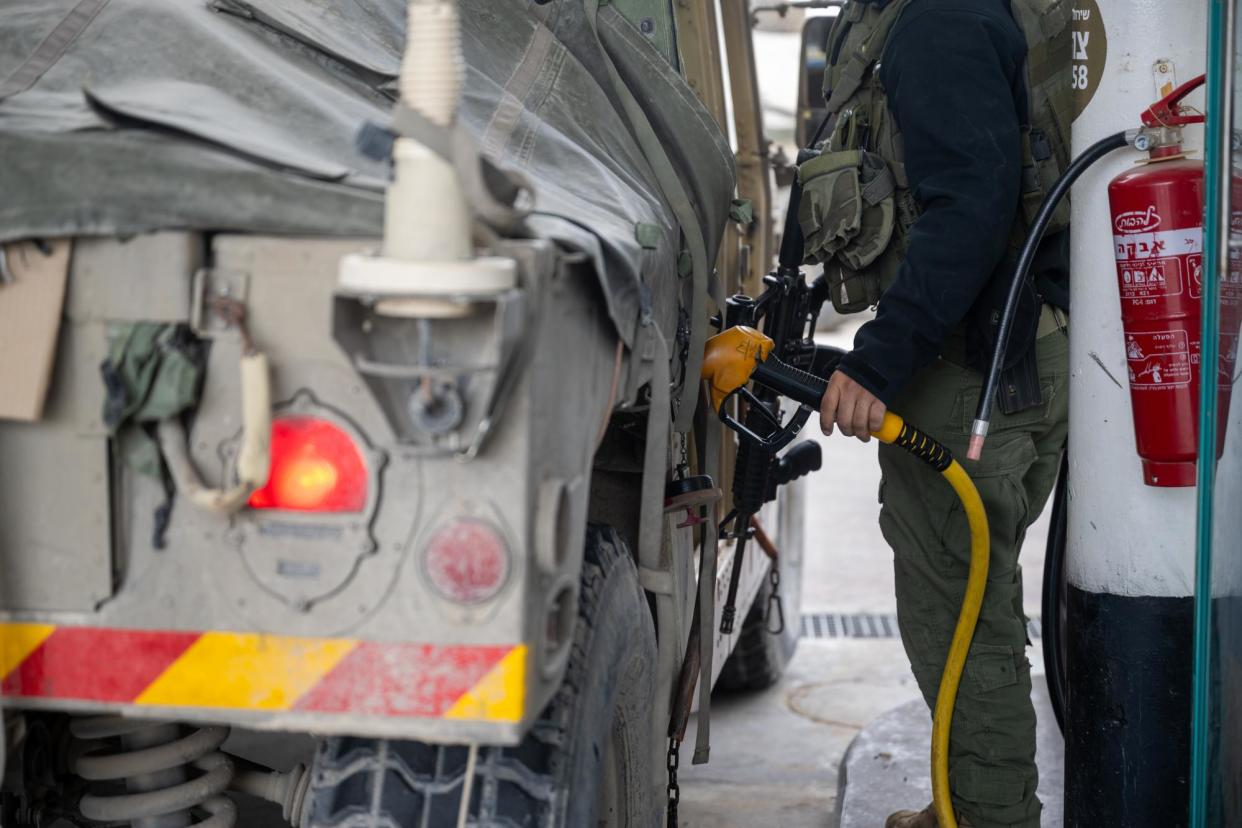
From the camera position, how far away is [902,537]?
11.4 feet

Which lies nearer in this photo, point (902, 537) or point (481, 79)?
point (481, 79)

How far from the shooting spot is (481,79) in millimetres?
2674

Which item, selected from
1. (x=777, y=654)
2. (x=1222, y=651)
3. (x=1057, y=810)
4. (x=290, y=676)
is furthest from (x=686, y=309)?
(x=777, y=654)

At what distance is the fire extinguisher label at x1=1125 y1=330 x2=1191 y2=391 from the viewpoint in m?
2.72

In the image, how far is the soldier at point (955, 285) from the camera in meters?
3.01

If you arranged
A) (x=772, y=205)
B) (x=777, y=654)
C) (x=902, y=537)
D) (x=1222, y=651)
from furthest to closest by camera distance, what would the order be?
(x=777, y=654)
(x=772, y=205)
(x=902, y=537)
(x=1222, y=651)

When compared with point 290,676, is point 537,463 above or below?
above

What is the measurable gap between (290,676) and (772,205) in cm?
337

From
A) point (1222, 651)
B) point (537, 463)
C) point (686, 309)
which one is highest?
point (686, 309)

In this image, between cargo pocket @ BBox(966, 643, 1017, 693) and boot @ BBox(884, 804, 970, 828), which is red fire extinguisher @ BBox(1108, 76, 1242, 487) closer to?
cargo pocket @ BBox(966, 643, 1017, 693)

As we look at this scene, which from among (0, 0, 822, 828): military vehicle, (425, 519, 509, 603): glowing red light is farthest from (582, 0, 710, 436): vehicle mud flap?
(425, 519, 509, 603): glowing red light

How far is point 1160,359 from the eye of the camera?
2744 mm

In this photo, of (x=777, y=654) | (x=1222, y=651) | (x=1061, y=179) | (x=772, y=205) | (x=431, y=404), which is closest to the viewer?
(x=431, y=404)

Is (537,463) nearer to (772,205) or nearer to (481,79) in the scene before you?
(481,79)
